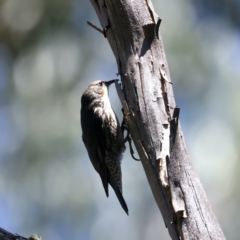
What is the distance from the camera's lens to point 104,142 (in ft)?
12.0

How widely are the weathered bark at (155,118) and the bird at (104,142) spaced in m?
0.97

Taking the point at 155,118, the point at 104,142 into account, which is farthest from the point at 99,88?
the point at 155,118

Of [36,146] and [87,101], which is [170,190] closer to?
[87,101]

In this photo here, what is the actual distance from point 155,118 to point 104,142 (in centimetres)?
132

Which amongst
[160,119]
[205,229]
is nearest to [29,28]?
[160,119]

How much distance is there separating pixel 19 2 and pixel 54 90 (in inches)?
49.4

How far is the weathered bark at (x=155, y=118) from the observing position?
2.19 metres

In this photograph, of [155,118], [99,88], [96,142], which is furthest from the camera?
[99,88]

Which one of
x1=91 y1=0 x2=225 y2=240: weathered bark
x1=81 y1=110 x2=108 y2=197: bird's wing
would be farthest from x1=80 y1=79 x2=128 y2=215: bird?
x1=91 y1=0 x2=225 y2=240: weathered bark

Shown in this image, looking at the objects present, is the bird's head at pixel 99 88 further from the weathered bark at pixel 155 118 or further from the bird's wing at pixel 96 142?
the weathered bark at pixel 155 118

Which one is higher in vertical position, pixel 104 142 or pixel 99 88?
pixel 99 88

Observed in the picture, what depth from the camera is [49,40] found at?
17.1 feet

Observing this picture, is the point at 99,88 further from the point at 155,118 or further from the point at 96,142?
the point at 155,118

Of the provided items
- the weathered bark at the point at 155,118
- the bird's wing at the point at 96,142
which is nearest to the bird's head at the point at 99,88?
the bird's wing at the point at 96,142
